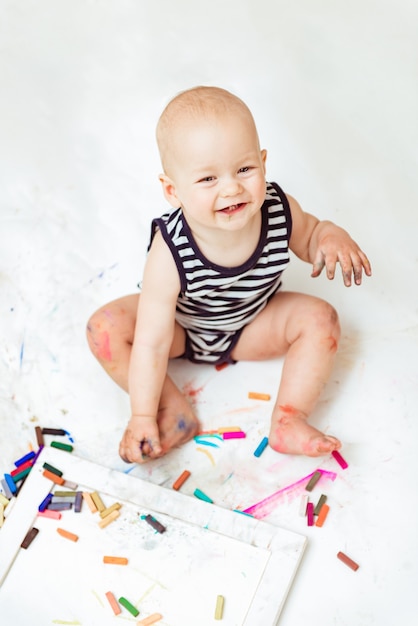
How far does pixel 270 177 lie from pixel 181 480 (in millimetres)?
560

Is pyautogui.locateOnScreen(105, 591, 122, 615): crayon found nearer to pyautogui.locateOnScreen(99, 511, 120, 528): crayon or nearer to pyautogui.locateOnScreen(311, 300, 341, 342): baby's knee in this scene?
pyautogui.locateOnScreen(99, 511, 120, 528): crayon

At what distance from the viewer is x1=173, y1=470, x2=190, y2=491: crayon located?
1.16 m

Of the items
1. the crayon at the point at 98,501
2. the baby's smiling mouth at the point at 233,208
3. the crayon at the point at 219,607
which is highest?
the baby's smiling mouth at the point at 233,208

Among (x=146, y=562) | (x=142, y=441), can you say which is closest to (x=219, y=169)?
(x=142, y=441)

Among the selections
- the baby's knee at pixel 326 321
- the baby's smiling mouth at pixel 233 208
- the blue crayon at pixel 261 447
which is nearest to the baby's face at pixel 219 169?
the baby's smiling mouth at pixel 233 208

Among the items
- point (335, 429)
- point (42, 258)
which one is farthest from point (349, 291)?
point (42, 258)

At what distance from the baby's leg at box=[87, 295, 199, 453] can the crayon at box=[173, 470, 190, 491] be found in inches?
1.6

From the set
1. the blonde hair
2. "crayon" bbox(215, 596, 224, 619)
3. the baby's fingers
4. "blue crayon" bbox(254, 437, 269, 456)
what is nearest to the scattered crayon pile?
"blue crayon" bbox(254, 437, 269, 456)

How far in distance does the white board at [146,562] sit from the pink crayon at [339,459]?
0.42 ft

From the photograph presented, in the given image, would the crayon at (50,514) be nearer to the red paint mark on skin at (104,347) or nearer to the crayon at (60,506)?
the crayon at (60,506)

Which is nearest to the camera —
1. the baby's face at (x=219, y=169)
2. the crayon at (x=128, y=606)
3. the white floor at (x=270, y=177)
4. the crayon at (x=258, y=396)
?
the baby's face at (x=219, y=169)

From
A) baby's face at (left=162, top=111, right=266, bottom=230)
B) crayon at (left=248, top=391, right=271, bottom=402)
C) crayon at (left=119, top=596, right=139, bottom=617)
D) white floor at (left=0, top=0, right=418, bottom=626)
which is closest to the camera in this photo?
baby's face at (left=162, top=111, right=266, bottom=230)

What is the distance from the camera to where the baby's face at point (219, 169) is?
936 mm

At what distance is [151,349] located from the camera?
1.13 m
